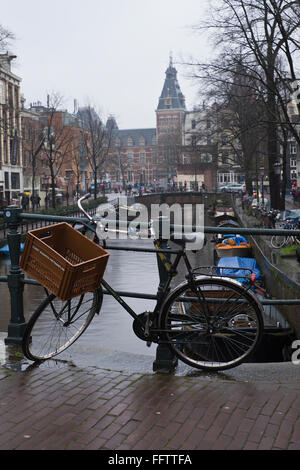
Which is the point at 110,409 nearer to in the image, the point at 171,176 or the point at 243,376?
the point at 243,376

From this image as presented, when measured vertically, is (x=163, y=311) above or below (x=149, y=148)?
below

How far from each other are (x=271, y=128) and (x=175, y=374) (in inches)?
Answer: 637

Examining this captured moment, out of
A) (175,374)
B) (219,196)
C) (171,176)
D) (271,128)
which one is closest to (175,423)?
(175,374)

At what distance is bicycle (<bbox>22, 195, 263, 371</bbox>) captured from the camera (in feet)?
12.2

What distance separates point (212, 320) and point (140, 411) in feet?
3.18

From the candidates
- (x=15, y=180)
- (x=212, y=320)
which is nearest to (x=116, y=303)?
(x=212, y=320)

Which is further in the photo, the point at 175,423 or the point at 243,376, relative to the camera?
the point at 243,376

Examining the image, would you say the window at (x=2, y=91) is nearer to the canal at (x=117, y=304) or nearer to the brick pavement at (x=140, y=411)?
the canal at (x=117, y=304)

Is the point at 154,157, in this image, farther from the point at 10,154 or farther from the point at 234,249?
the point at 234,249

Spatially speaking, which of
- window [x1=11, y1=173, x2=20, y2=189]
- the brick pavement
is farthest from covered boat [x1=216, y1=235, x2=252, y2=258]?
window [x1=11, y1=173, x2=20, y2=189]

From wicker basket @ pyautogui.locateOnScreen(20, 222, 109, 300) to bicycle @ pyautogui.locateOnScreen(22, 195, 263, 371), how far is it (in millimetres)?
197

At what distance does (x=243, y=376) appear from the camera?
12.3ft

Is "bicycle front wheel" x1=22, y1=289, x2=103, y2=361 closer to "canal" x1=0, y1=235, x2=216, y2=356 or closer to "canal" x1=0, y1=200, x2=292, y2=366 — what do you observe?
"canal" x1=0, y1=200, x2=292, y2=366

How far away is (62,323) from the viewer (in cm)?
412
